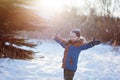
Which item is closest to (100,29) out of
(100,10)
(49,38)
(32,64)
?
(100,10)

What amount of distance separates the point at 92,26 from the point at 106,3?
A: 9.75 feet

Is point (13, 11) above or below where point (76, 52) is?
above

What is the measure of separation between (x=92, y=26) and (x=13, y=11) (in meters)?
25.8

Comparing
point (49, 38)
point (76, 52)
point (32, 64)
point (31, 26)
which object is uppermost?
point (31, 26)

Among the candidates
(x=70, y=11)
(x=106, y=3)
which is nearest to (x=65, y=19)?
(x=70, y=11)

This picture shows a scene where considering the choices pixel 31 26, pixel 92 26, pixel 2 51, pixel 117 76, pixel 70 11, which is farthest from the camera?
pixel 70 11

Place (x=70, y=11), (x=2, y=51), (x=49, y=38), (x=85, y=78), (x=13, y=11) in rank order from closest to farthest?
1. (x=13, y=11)
2. (x=2, y=51)
3. (x=85, y=78)
4. (x=49, y=38)
5. (x=70, y=11)

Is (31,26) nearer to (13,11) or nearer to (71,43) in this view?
(13,11)

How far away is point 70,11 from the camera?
32844 mm

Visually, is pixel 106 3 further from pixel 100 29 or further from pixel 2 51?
pixel 2 51

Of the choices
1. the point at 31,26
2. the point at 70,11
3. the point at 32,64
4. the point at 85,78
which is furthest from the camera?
the point at 70,11

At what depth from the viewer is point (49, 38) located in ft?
92.3

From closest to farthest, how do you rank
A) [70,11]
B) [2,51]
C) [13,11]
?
[13,11], [2,51], [70,11]

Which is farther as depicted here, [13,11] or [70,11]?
[70,11]
